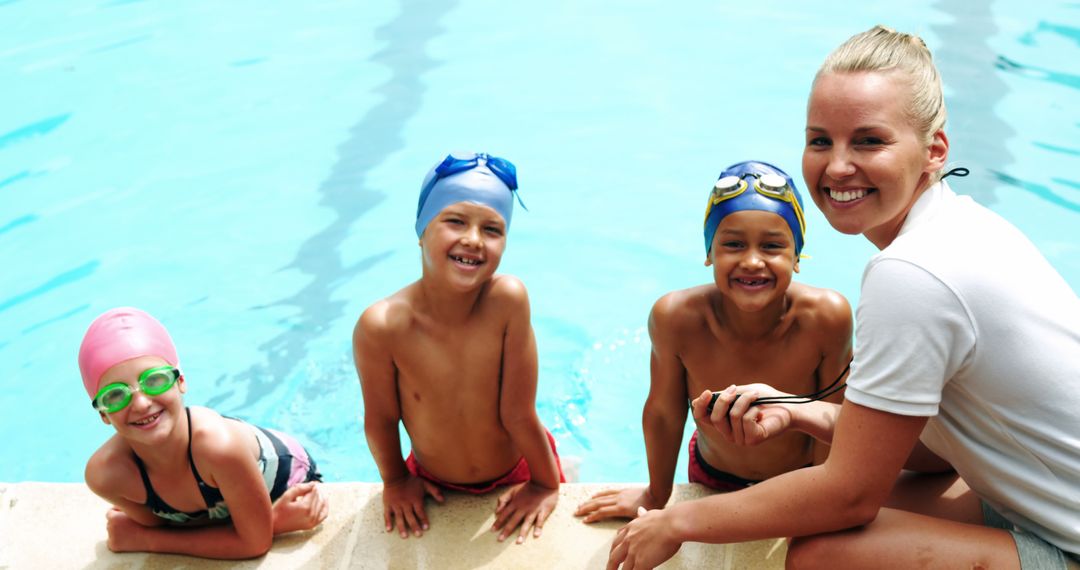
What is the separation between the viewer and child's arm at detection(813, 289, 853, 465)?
11.8 ft

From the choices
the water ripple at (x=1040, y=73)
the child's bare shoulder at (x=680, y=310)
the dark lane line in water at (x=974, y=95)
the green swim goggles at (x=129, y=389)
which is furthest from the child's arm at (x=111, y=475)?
the water ripple at (x=1040, y=73)

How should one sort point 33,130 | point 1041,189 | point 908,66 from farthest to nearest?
point 33,130
point 1041,189
point 908,66

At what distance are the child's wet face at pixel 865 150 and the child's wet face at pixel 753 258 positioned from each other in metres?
0.79

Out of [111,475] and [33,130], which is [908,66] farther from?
[33,130]

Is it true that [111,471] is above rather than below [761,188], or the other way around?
below

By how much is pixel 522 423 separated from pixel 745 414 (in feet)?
4.12

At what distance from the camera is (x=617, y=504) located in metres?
3.70

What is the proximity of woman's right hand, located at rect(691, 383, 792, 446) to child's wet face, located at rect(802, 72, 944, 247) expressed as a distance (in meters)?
0.53

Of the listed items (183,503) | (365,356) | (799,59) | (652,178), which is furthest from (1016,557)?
(799,59)

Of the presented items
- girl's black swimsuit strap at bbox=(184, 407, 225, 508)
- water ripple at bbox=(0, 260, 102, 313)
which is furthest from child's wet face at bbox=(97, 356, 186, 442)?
water ripple at bbox=(0, 260, 102, 313)

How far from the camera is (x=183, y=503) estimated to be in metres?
3.63

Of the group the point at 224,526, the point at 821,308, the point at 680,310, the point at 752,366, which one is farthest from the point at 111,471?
the point at 821,308

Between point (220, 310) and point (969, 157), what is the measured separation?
5789 millimetres

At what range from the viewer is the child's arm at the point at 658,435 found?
3.70 metres
